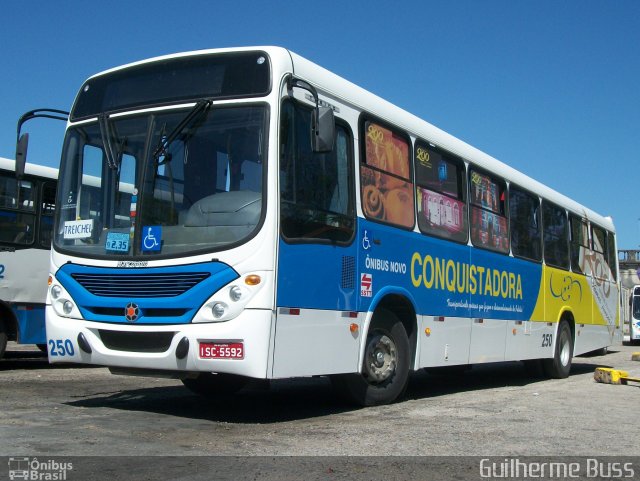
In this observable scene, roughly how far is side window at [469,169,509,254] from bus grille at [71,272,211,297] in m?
5.09

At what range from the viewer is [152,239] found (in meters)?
7.08

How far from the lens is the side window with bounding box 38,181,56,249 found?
13016mm

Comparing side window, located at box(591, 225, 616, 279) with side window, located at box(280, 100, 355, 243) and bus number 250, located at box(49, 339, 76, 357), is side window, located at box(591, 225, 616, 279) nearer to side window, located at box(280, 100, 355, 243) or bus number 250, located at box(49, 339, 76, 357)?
side window, located at box(280, 100, 355, 243)

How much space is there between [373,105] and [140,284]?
335 centimetres

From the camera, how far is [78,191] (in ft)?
25.8

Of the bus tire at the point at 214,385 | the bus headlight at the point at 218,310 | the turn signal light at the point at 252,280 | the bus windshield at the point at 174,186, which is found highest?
the bus windshield at the point at 174,186

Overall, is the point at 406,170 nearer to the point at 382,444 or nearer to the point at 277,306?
the point at 277,306

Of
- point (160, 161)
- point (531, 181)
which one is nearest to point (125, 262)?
point (160, 161)

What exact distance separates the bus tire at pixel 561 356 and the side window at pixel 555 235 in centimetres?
118

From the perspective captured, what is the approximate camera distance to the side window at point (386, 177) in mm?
8398

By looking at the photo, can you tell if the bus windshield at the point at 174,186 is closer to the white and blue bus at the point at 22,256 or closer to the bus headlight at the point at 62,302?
the bus headlight at the point at 62,302

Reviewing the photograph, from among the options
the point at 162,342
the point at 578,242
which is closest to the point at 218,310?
the point at 162,342

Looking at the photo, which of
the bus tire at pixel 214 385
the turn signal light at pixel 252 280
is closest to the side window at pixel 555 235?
the bus tire at pixel 214 385

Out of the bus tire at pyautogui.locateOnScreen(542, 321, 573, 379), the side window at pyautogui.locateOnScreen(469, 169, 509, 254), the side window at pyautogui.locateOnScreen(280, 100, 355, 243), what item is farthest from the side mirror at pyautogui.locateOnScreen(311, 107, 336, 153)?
the bus tire at pyautogui.locateOnScreen(542, 321, 573, 379)
